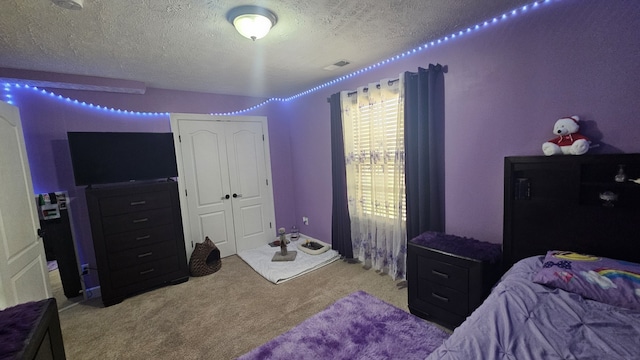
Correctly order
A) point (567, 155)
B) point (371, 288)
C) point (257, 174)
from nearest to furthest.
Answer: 1. point (567, 155)
2. point (371, 288)
3. point (257, 174)

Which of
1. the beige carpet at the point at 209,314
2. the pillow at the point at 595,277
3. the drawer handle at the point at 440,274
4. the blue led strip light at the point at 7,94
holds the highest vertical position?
the blue led strip light at the point at 7,94

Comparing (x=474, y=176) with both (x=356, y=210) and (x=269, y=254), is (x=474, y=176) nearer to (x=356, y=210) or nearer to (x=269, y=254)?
(x=356, y=210)

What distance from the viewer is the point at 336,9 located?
1.73 metres

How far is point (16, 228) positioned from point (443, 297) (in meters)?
3.24

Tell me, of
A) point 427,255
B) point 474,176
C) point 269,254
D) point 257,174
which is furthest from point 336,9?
point 269,254

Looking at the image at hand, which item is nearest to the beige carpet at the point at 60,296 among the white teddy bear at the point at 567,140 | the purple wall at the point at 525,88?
→ the purple wall at the point at 525,88

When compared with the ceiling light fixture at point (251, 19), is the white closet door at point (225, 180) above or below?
below

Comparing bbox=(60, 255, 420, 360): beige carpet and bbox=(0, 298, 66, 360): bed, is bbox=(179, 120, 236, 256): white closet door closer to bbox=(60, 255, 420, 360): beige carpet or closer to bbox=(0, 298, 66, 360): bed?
bbox=(60, 255, 420, 360): beige carpet

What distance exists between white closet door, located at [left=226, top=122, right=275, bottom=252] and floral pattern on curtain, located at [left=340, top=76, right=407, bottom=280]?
1.52 metres

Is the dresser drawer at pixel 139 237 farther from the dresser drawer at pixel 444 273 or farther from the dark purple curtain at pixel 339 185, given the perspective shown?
the dresser drawer at pixel 444 273

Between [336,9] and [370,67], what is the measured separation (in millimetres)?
1363

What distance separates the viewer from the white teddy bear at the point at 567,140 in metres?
1.64

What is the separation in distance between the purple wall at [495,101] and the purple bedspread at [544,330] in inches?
38.2

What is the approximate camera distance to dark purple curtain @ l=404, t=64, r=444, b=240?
2453mm
